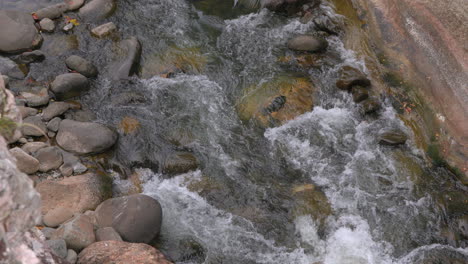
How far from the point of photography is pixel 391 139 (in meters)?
9.11

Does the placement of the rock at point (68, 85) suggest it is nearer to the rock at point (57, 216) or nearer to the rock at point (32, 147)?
the rock at point (32, 147)

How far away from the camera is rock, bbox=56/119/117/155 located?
329 inches

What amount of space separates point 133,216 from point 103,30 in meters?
6.03

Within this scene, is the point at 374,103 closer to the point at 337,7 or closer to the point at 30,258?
the point at 337,7

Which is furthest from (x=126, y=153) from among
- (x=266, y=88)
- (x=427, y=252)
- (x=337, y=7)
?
(x=337, y=7)

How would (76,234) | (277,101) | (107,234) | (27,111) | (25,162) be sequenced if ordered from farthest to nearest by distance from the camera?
(277,101) < (27,111) < (25,162) < (107,234) < (76,234)

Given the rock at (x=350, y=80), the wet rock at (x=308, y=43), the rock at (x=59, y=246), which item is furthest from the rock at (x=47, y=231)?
the wet rock at (x=308, y=43)

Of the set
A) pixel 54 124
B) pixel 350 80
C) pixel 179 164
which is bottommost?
pixel 54 124

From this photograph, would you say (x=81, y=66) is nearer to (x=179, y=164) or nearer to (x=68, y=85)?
(x=68, y=85)

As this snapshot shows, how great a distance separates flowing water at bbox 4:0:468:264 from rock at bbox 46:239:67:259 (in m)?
1.73

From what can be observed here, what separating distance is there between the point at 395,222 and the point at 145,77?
6.67 metres

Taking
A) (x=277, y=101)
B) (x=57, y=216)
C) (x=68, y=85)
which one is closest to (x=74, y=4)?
(x=68, y=85)

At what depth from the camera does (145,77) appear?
10.3 metres

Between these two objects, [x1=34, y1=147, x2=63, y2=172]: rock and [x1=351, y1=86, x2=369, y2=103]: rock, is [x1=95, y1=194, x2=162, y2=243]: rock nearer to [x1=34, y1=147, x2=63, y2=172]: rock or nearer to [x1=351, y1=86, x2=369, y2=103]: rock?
[x1=34, y1=147, x2=63, y2=172]: rock
